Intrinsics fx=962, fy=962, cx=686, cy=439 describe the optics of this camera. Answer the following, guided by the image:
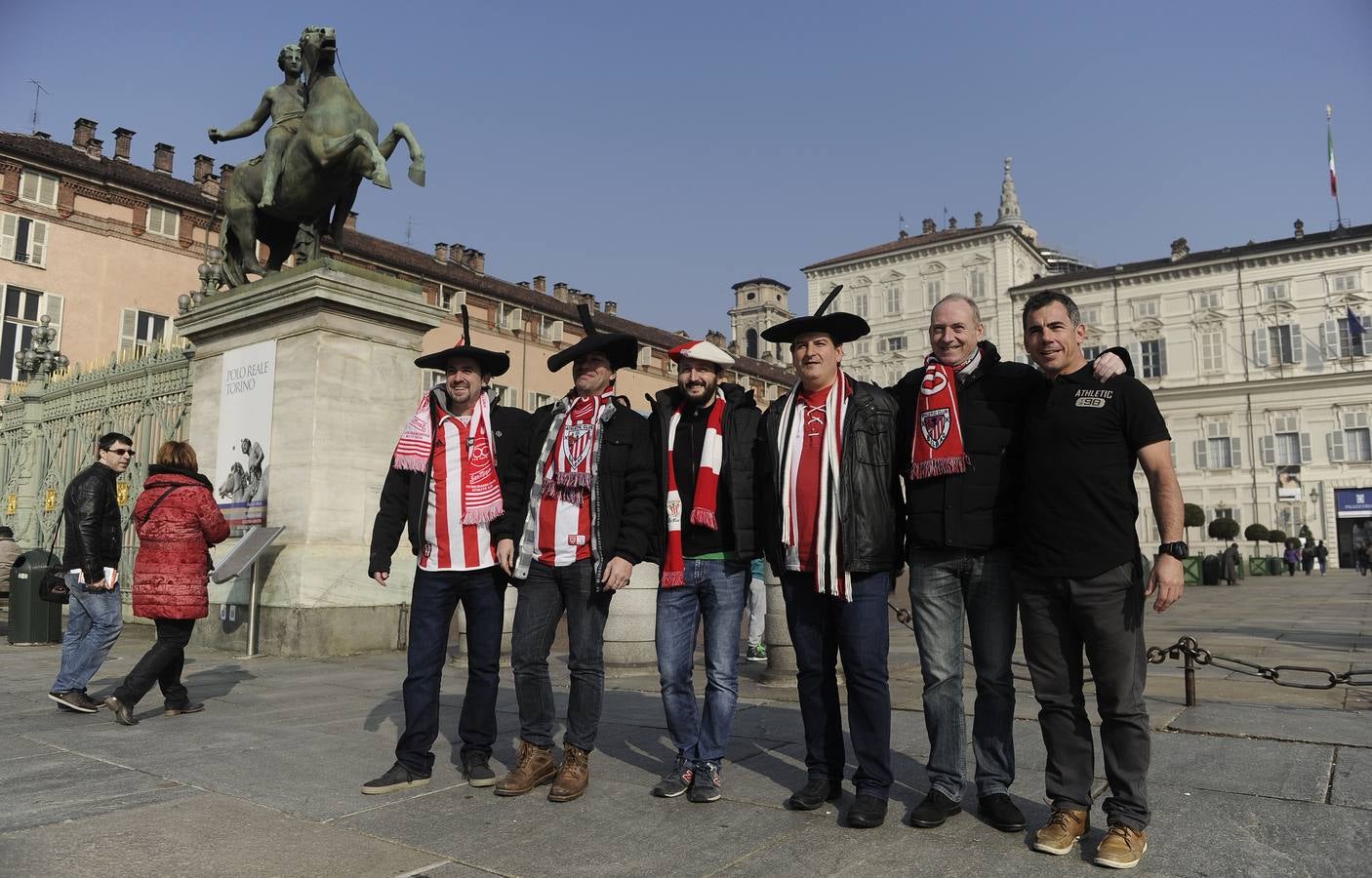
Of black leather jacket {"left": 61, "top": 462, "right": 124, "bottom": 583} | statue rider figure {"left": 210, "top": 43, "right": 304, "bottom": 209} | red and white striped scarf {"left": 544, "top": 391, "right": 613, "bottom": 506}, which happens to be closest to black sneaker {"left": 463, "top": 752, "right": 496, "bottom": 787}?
red and white striped scarf {"left": 544, "top": 391, "right": 613, "bottom": 506}

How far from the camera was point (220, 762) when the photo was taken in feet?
15.3

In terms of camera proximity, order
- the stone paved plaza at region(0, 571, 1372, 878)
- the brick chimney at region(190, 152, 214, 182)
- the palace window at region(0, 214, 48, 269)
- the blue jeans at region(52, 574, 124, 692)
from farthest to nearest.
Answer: the brick chimney at region(190, 152, 214, 182) → the palace window at region(0, 214, 48, 269) → the blue jeans at region(52, 574, 124, 692) → the stone paved plaza at region(0, 571, 1372, 878)

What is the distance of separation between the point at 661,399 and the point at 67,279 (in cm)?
3569

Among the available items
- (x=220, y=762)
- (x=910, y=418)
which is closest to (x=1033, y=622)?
(x=910, y=418)

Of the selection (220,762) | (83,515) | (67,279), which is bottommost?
(220,762)

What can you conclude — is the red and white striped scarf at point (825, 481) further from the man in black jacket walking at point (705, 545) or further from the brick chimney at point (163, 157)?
the brick chimney at point (163, 157)

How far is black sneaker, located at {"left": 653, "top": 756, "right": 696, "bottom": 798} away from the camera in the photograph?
400 cm

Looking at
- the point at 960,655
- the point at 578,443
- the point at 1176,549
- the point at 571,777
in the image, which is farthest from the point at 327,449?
the point at 1176,549

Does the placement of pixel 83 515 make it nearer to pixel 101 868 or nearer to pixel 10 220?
pixel 101 868

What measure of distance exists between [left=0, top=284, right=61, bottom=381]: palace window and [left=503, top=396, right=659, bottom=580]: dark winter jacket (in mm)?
32721

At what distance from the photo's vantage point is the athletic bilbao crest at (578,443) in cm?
438

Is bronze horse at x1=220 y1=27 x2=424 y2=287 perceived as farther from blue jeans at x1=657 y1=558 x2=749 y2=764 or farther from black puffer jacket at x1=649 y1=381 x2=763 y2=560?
blue jeans at x1=657 y1=558 x2=749 y2=764

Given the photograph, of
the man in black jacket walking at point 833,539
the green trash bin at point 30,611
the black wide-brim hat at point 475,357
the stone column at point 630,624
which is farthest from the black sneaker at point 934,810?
the green trash bin at point 30,611

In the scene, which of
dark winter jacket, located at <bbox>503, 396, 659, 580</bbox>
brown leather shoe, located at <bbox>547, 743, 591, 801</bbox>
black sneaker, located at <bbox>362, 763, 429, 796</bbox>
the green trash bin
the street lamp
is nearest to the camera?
brown leather shoe, located at <bbox>547, 743, 591, 801</bbox>
